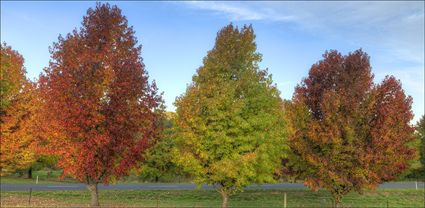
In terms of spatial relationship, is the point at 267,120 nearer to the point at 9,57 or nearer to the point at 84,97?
the point at 84,97

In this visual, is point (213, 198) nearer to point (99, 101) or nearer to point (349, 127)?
point (349, 127)

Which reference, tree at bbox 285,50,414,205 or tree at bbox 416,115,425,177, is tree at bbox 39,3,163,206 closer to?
tree at bbox 285,50,414,205

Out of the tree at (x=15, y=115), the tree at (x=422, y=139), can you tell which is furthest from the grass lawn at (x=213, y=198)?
the tree at (x=422, y=139)

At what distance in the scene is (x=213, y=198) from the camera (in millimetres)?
36938

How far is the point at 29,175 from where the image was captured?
2325 inches

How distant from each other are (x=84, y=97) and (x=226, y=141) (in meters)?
8.11

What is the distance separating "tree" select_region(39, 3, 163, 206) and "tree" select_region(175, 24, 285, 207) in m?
2.74

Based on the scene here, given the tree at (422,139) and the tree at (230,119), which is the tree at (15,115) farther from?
the tree at (422,139)

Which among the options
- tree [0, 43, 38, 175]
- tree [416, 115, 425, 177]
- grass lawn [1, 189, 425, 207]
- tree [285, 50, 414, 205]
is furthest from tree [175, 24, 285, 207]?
tree [416, 115, 425, 177]

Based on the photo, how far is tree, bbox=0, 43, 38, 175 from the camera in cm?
2709

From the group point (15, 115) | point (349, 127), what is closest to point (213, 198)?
point (349, 127)

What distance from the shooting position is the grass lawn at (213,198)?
1284 inches

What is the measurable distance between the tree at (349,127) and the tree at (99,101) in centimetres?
930

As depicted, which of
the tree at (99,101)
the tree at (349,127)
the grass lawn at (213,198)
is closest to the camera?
the tree at (99,101)
